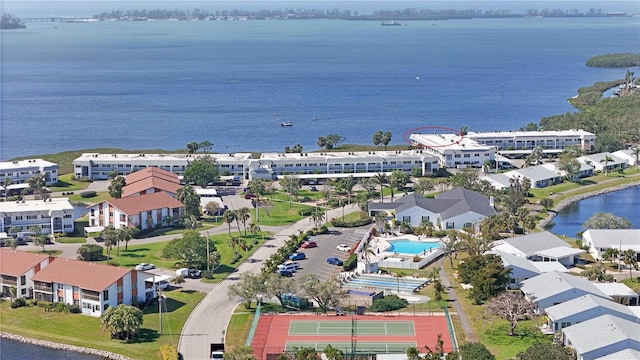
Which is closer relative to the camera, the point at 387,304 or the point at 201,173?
the point at 387,304

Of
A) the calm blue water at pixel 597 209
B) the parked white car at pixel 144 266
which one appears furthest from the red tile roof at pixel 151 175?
the calm blue water at pixel 597 209

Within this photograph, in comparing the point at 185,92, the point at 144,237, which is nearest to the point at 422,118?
the point at 185,92

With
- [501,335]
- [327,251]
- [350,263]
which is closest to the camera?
[501,335]

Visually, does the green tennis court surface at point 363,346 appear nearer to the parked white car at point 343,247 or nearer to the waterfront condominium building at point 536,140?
the parked white car at point 343,247

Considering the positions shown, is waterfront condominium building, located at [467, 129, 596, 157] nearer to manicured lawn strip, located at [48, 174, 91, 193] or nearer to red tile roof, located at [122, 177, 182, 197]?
red tile roof, located at [122, 177, 182, 197]

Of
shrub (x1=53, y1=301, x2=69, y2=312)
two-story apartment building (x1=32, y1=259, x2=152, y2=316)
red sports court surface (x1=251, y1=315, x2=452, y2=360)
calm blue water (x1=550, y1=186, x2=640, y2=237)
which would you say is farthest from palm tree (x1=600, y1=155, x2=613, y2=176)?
shrub (x1=53, y1=301, x2=69, y2=312)

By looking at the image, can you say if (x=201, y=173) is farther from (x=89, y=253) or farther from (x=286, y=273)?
(x=286, y=273)

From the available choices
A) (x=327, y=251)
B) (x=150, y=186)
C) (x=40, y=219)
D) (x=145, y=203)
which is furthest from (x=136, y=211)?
(x=327, y=251)

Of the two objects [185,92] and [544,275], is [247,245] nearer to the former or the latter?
[544,275]

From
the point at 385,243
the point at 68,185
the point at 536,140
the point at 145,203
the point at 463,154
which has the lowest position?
the point at 385,243
